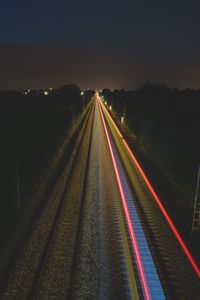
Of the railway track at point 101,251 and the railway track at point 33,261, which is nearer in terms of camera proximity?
the railway track at point 33,261

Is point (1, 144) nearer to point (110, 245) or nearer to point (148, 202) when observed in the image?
point (148, 202)

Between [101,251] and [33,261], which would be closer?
[33,261]

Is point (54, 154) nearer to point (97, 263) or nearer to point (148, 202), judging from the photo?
point (148, 202)

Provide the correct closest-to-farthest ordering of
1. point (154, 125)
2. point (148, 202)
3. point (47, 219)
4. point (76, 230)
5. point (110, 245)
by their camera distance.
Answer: point (110, 245) < point (76, 230) < point (47, 219) < point (148, 202) < point (154, 125)

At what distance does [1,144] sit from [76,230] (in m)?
19.9

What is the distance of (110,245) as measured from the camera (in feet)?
41.7

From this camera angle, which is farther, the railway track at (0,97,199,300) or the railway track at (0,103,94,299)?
the railway track at (0,97,199,300)

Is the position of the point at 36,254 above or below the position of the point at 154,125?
below

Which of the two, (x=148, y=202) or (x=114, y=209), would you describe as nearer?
(x=114, y=209)

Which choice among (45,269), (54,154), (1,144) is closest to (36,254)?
(45,269)

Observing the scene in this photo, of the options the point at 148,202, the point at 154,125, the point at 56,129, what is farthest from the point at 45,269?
the point at 56,129

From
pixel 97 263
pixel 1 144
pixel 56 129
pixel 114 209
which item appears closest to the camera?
pixel 97 263

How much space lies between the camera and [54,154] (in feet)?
96.2

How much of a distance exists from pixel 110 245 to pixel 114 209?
155 inches
